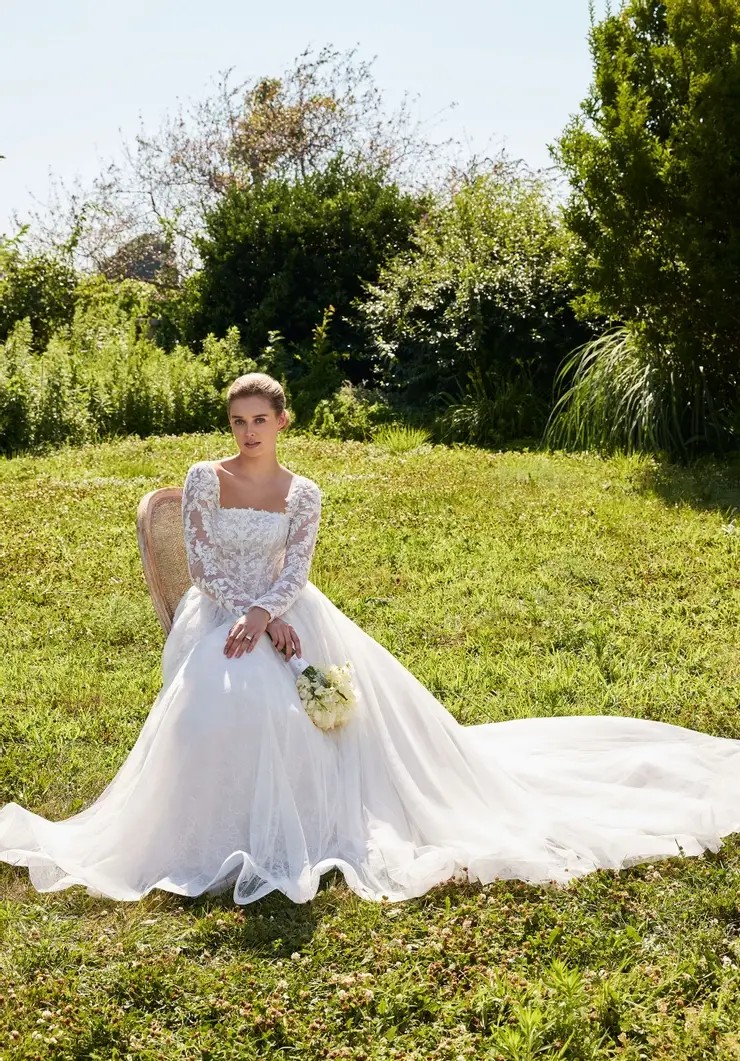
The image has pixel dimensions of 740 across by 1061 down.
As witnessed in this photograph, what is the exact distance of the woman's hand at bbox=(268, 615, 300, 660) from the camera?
14.5 feet

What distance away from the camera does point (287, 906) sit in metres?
3.91

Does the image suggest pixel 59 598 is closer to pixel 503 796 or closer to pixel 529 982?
pixel 503 796

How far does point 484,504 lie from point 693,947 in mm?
6514

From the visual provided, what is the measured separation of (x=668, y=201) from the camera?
1095cm

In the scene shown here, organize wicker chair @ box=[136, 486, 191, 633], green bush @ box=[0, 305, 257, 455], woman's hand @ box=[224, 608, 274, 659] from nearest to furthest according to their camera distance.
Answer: woman's hand @ box=[224, 608, 274, 659], wicker chair @ box=[136, 486, 191, 633], green bush @ box=[0, 305, 257, 455]

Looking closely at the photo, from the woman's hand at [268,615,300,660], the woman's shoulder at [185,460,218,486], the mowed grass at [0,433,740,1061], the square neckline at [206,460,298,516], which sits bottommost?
the mowed grass at [0,433,740,1061]

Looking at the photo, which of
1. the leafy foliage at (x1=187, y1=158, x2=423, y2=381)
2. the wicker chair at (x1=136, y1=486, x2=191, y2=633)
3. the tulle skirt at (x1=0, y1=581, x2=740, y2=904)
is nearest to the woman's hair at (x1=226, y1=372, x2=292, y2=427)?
the wicker chair at (x1=136, y1=486, x2=191, y2=633)

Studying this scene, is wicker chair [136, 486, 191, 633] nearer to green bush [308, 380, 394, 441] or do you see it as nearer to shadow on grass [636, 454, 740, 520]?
shadow on grass [636, 454, 740, 520]

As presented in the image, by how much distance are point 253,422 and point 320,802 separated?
5.20 feet

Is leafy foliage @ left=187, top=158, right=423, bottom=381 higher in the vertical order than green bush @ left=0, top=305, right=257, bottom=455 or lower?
higher

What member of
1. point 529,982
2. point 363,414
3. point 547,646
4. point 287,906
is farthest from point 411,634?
point 363,414

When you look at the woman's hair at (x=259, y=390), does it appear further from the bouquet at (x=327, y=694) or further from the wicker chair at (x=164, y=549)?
the bouquet at (x=327, y=694)

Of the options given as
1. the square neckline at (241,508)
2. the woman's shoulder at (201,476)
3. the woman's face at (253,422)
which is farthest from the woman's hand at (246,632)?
the woman's face at (253,422)

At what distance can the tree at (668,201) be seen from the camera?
1037cm
